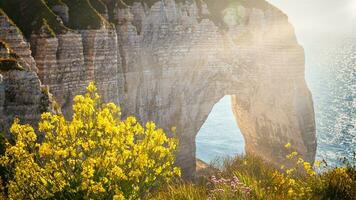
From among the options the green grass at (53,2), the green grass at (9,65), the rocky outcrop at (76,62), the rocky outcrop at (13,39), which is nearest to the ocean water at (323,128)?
the rocky outcrop at (76,62)

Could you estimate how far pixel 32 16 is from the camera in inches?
1497

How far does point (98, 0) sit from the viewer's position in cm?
4609

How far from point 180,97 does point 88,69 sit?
14402mm

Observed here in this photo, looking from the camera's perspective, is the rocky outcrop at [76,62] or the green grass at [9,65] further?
the rocky outcrop at [76,62]

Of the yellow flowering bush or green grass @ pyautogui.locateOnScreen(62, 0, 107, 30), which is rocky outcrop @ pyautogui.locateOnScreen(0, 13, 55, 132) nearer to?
green grass @ pyautogui.locateOnScreen(62, 0, 107, 30)

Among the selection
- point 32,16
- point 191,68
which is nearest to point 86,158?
point 32,16

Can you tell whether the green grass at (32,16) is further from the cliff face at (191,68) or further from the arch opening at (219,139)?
the arch opening at (219,139)

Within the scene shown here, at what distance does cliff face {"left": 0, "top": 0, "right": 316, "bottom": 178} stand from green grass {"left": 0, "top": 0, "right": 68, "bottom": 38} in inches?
33.2

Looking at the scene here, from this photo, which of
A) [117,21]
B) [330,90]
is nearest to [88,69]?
[117,21]

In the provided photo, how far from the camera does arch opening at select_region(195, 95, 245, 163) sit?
236 ft

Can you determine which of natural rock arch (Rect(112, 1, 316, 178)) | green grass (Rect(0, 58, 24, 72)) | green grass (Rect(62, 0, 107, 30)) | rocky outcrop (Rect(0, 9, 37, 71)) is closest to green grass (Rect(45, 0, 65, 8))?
green grass (Rect(62, 0, 107, 30))

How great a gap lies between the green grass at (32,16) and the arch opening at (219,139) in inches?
1363

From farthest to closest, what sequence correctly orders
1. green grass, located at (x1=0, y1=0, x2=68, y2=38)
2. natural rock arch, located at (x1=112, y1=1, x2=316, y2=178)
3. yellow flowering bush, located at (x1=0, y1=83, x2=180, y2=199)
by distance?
natural rock arch, located at (x1=112, y1=1, x2=316, y2=178), green grass, located at (x1=0, y1=0, x2=68, y2=38), yellow flowering bush, located at (x1=0, y1=83, x2=180, y2=199)

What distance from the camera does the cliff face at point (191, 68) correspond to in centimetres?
3944
